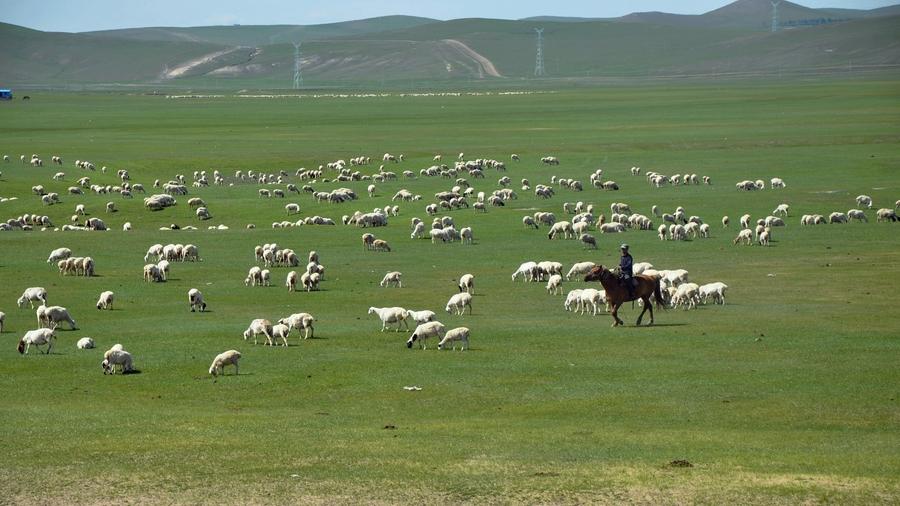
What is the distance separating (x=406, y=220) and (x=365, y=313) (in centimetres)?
2298

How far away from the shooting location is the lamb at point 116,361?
87.6ft

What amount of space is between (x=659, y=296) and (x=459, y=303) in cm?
513

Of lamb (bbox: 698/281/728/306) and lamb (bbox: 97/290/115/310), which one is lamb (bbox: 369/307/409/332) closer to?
lamb (bbox: 698/281/728/306)

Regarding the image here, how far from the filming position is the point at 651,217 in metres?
56.7

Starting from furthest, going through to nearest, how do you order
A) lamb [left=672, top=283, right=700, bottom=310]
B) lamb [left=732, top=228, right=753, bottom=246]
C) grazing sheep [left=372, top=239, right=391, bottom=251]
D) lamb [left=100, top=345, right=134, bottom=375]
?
grazing sheep [left=372, top=239, right=391, bottom=251]
lamb [left=732, top=228, right=753, bottom=246]
lamb [left=672, top=283, right=700, bottom=310]
lamb [left=100, top=345, right=134, bottom=375]

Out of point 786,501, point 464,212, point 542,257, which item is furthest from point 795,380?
point 464,212

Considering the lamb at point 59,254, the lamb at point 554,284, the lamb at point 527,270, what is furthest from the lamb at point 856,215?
the lamb at point 59,254

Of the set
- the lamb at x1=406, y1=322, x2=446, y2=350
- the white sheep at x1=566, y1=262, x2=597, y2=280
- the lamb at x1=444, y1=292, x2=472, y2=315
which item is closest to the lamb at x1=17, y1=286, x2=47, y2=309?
the lamb at x1=444, y1=292, x2=472, y2=315

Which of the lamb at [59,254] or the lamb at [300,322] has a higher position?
the lamb at [300,322]

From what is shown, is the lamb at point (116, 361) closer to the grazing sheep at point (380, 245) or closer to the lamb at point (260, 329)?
the lamb at point (260, 329)

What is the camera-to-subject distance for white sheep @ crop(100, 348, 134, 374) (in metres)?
26.7

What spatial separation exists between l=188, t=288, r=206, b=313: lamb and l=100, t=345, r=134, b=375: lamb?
27.9 feet

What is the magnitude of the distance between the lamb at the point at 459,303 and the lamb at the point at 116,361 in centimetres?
957

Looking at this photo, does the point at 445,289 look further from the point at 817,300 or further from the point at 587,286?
the point at 817,300
